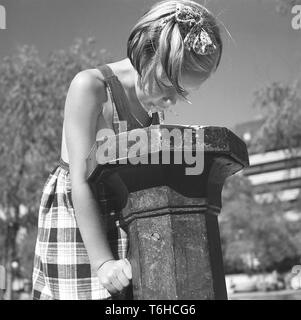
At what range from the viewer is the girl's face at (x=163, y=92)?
1.23 meters

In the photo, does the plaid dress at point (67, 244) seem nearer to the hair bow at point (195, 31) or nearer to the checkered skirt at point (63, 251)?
the checkered skirt at point (63, 251)

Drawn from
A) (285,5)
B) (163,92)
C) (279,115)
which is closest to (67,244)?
(163,92)

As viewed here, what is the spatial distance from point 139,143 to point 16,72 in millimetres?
10100

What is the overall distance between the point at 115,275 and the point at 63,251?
0.21 m

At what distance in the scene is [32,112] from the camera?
1039cm

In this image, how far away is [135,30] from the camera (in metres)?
1.25

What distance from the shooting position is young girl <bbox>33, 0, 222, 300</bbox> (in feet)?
3.94

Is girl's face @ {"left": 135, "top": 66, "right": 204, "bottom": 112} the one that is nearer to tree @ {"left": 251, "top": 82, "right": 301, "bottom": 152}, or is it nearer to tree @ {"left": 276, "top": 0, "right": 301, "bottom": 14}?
tree @ {"left": 276, "top": 0, "right": 301, "bottom": 14}

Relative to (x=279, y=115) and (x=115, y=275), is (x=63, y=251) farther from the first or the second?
(x=279, y=115)

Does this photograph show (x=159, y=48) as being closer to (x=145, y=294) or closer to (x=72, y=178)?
(x=72, y=178)

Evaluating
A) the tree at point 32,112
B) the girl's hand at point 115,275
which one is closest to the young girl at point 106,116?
the girl's hand at point 115,275

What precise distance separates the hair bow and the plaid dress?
8.6 inches

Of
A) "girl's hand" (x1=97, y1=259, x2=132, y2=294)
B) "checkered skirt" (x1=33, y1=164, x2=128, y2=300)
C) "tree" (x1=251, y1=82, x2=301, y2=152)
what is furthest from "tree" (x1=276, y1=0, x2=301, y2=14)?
"girl's hand" (x1=97, y1=259, x2=132, y2=294)

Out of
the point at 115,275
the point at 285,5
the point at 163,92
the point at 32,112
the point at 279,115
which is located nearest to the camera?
the point at 115,275
